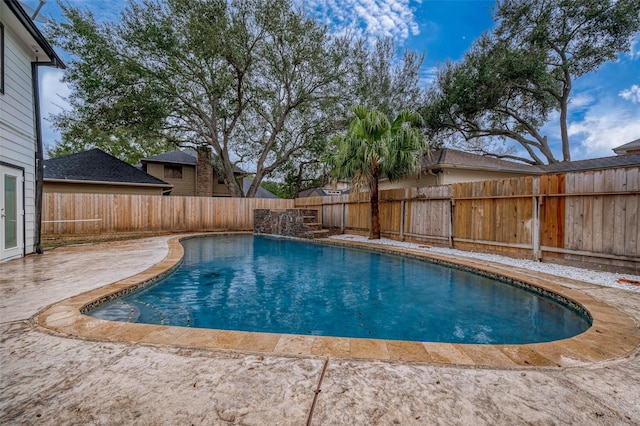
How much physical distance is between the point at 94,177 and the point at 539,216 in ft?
51.9

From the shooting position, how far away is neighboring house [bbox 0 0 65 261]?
4797 millimetres

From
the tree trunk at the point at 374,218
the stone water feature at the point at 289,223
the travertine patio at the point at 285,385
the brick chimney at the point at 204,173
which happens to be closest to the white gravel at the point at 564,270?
the travertine patio at the point at 285,385

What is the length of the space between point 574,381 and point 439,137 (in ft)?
50.2

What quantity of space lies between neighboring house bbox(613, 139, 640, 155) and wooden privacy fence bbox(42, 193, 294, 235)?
19.2 meters

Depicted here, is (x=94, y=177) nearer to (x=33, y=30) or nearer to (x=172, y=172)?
(x=172, y=172)

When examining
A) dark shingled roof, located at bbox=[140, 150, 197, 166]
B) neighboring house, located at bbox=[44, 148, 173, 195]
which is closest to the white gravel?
neighboring house, located at bbox=[44, 148, 173, 195]

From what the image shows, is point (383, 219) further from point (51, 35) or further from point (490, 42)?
point (51, 35)

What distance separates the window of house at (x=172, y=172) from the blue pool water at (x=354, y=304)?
14.0m

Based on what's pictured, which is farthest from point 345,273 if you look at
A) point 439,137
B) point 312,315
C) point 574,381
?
point 439,137

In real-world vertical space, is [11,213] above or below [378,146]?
below

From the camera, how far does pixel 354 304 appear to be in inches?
160

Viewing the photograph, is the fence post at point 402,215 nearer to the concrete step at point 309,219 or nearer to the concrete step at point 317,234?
the concrete step at point 317,234

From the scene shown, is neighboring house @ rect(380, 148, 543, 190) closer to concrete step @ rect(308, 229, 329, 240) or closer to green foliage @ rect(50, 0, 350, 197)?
concrete step @ rect(308, 229, 329, 240)

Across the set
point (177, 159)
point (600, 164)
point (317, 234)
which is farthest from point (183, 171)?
point (600, 164)
